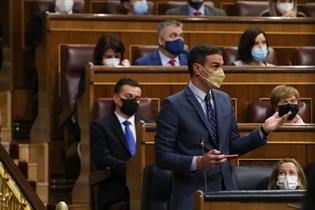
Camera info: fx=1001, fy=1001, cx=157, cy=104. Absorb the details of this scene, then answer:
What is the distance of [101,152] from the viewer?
4020mm

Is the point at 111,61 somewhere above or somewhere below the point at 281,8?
below

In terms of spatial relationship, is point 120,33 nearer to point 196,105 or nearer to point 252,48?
point 252,48

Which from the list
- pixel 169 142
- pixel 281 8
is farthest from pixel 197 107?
pixel 281 8

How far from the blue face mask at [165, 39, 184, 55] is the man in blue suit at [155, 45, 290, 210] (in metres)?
1.50

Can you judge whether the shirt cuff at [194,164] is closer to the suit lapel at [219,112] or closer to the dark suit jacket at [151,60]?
the suit lapel at [219,112]

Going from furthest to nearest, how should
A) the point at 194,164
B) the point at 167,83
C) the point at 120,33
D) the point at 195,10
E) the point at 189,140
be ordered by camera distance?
1. the point at 195,10
2. the point at 120,33
3. the point at 167,83
4. the point at 189,140
5. the point at 194,164

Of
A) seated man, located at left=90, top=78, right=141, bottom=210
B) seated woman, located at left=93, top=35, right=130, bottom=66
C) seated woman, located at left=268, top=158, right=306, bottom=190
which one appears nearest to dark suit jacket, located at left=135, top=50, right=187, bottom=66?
seated woman, located at left=93, top=35, right=130, bottom=66

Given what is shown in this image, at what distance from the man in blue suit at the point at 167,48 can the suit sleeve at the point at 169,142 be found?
1.56 metres

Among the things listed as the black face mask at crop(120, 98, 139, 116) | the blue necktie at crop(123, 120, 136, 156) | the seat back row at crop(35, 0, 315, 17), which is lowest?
the blue necktie at crop(123, 120, 136, 156)

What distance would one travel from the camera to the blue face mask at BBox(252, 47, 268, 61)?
15.2 ft

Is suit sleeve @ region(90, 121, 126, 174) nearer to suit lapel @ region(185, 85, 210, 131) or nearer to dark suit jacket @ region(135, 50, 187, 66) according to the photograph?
dark suit jacket @ region(135, 50, 187, 66)

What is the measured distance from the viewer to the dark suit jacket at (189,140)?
307 cm

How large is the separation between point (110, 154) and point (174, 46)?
822 mm

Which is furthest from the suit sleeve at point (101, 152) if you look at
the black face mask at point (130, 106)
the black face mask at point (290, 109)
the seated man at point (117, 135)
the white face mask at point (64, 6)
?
the white face mask at point (64, 6)
